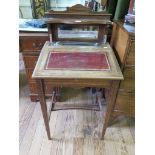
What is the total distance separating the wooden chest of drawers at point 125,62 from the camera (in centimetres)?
107

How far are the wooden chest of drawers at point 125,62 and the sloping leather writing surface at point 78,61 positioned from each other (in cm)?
14

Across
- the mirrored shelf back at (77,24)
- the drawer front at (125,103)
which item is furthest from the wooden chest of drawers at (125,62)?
the mirrored shelf back at (77,24)

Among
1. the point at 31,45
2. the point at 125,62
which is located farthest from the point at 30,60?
the point at 125,62

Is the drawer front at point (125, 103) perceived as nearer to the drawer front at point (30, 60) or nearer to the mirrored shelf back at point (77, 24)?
the mirrored shelf back at point (77, 24)

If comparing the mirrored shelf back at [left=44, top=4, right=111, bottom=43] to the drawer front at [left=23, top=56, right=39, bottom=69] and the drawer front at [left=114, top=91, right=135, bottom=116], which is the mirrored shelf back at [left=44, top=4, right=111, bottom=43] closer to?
the drawer front at [left=23, top=56, right=39, bottom=69]

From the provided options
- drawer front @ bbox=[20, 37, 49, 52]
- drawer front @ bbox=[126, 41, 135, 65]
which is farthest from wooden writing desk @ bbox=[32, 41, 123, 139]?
drawer front @ bbox=[20, 37, 49, 52]

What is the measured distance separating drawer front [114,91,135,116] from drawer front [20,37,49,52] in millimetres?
737

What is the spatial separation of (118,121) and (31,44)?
1.05 m

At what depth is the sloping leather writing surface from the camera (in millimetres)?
1034

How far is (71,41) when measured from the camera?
1.32m

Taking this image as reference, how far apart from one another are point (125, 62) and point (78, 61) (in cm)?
32
